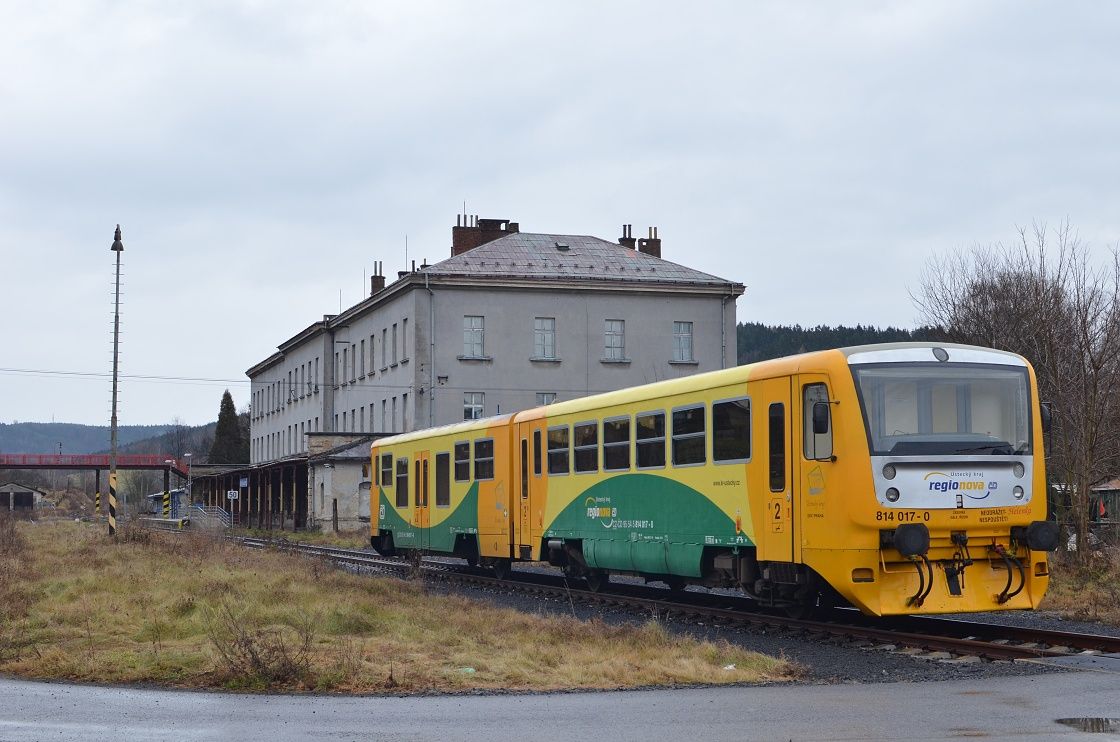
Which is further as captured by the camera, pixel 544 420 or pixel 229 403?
pixel 229 403

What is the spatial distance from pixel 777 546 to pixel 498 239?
154ft

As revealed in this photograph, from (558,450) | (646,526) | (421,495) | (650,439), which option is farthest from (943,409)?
(421,495)

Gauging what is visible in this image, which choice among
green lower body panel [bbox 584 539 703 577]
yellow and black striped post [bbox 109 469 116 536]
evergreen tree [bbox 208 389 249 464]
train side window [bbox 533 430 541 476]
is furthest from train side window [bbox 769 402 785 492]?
evergreen tree [bbox 208 389 249 464]

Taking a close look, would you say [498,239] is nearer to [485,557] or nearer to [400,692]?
[485,557]

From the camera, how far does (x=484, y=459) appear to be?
86.9 ft

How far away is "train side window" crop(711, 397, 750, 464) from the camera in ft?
56.8

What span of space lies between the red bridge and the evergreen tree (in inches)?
1014

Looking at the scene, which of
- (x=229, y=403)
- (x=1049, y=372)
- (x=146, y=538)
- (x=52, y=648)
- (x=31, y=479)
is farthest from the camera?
(x=31, y=479)

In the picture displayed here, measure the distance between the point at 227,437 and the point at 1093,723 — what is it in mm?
129286

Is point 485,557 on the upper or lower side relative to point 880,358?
lower

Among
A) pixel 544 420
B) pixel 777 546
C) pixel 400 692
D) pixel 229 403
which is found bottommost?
pixel 400 692

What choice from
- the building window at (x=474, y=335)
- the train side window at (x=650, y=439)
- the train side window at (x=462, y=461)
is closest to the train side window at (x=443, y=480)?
the train side window at (x=462, y=461)

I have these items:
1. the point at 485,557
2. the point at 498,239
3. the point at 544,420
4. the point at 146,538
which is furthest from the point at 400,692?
the point at 498,239

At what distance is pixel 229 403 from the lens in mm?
134625
